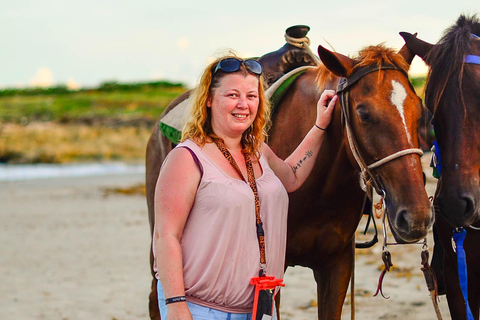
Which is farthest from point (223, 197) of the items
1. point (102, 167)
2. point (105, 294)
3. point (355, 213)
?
point (102, 167)

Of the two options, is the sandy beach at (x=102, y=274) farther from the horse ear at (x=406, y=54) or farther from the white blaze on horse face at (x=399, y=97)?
the white blaze on horse face at (x=399, y=97)

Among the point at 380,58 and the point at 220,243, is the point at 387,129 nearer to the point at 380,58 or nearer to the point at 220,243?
the point at 380,58

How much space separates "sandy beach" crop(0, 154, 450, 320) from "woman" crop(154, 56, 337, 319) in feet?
9.81

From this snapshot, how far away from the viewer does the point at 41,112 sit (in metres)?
43.8

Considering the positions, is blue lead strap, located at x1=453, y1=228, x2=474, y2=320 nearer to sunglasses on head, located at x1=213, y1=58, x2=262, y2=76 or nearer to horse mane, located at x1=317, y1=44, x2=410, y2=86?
horse mane, located at x1=317, y1=44, x2=410, y2=86

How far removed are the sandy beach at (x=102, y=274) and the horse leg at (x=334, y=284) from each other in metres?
1.80

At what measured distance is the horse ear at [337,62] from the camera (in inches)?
117

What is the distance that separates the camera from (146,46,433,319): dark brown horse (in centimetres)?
266

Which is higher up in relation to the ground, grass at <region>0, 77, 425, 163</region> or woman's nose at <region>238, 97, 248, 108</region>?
grass at <region>0, 77, 425, 163</region>

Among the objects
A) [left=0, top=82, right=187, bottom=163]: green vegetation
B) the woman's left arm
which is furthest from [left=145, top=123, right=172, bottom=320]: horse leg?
[left=0, top=82, right=187, bottom=163]: green vegetation

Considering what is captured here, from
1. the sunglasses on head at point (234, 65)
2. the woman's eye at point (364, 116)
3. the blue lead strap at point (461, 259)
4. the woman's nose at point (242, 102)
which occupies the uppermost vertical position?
the sunglasses on head at point (234, 65)

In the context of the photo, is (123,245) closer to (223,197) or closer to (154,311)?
(154,311)

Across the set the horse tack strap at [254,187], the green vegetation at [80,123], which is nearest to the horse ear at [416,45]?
the horse tack strap at [254,187]

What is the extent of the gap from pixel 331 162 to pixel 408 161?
83 centimetres
